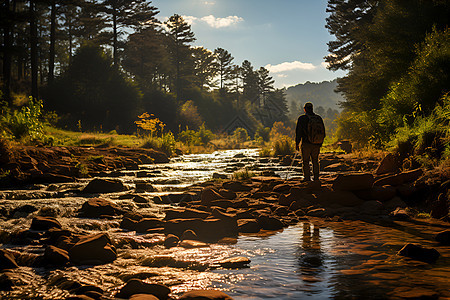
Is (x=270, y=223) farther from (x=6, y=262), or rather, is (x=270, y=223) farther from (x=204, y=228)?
(x=6, y=262)

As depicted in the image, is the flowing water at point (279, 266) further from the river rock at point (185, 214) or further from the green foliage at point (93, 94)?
the green foliage at point (93, 94)

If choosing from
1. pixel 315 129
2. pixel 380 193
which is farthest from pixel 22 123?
pixel 380 193

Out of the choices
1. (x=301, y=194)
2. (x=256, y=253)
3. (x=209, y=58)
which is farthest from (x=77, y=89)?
(x=209, y=58)

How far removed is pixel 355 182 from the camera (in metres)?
7.78

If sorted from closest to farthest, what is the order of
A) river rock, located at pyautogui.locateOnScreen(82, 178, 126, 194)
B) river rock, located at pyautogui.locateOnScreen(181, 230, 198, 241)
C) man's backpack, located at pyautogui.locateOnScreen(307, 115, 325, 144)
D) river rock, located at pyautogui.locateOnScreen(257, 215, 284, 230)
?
river rock, located at pyautogui.locateOnScreen(181, 230, 198, 241) → river rock, located at pyautogui.locateOnScreen(257, 215, 284, 230) → man's backpack, located at pyautogui.locateOnScreen(307, 115, 325, 144) → river rock, located at pyautogui.locateOnScreen(82, 178, 126, 194)

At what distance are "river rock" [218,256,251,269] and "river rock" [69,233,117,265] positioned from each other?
4.51 feet

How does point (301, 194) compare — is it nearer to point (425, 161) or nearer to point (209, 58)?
point (425, 161)

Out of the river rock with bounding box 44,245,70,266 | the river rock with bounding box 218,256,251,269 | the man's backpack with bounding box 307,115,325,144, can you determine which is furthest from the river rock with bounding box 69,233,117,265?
the man's backpack with bounding box 307,115,325,144

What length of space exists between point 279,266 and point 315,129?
5353 millimetres

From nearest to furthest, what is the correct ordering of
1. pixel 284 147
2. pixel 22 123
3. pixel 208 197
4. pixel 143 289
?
pixel 143 289, pixel 208 197, pixel 22 123, pixel 284 147

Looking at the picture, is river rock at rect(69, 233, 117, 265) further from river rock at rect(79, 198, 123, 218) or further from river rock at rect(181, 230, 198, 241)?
river rock at rect(79, 198, 123, 218)

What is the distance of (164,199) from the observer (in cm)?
880

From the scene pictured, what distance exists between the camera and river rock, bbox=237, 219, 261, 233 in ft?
20.0

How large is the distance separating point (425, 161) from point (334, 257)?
4.77 m
